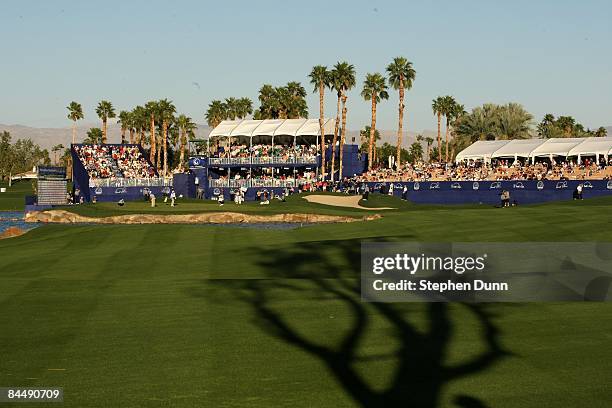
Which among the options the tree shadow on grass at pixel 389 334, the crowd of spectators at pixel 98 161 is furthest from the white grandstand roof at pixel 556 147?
the tree shadow on grass at pixel 389 334

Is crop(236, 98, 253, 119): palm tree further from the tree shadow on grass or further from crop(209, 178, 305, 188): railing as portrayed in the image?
the tree shadow on grass

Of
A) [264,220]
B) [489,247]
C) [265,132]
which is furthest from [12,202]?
[489,247]

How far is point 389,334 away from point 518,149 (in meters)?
79.3

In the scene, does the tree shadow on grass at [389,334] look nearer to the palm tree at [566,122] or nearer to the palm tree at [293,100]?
the palm tree at [293,100]

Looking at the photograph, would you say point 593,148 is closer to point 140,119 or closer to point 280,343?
point 280,343

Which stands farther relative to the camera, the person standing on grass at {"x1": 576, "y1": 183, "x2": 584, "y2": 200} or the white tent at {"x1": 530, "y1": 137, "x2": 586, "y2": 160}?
the white tent at {"x1": 530, "y1": 137, "x2": 586, "y2": 160}

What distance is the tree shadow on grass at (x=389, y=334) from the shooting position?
1154cm

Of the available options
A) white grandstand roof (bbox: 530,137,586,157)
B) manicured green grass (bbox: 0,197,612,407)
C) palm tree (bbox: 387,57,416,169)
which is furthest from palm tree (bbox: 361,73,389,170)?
manicured green grass (bbox: 0,197,612,407)

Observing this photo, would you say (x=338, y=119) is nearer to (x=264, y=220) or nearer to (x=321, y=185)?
(x=321, y=185)

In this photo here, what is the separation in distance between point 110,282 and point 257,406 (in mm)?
12578

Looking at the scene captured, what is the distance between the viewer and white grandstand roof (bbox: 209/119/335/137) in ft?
345

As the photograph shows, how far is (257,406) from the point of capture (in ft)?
36.0

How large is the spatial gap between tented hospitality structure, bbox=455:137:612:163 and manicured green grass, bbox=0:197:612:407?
65254 mm

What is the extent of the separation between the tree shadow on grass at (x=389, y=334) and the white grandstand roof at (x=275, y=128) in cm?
8152
